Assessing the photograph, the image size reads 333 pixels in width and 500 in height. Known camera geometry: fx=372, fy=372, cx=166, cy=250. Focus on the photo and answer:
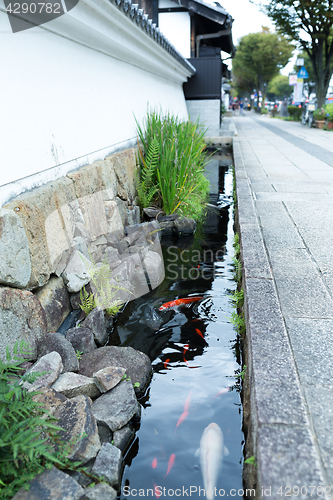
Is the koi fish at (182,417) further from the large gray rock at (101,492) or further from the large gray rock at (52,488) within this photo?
the large gray rock at (52,488)

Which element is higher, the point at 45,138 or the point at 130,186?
the point at 45,138

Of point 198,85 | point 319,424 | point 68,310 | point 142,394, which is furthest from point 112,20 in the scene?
point 198,85

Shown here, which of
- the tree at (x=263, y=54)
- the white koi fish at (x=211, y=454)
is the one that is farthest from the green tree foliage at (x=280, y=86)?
the white koi fish at (x=211, y=454)

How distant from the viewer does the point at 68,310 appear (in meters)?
2.70

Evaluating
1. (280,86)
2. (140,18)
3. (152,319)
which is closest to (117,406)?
(152,319)

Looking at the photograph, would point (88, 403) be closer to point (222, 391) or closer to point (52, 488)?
point (52, 488)

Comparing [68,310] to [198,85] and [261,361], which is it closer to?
[261,361]

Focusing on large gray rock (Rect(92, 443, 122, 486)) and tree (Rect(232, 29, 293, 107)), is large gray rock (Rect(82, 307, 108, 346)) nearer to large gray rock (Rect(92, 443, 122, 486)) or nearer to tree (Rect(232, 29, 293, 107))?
large gray rock (Rect(92, 443, 122, 486))

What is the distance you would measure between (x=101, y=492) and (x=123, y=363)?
765mm

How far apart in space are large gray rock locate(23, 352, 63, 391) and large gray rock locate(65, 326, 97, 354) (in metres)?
0.36

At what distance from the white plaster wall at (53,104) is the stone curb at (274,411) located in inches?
65.0

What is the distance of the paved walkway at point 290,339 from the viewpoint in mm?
1312

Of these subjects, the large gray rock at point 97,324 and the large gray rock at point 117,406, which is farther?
the large gray rock at point 97,324

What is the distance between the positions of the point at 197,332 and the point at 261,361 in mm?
973
